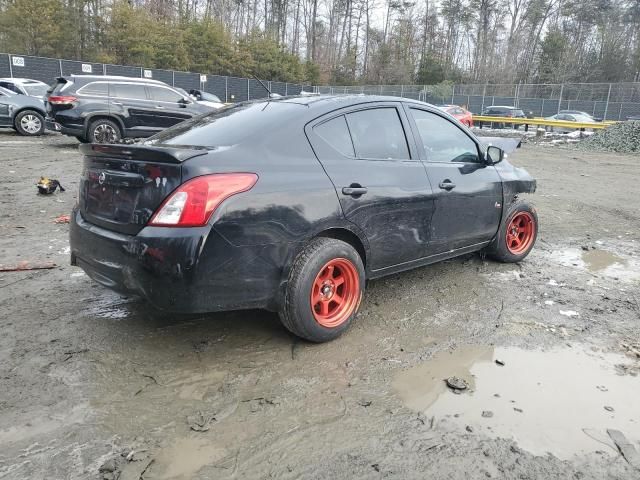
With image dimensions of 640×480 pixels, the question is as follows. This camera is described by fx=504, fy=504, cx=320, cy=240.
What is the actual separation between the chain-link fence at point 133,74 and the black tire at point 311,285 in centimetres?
1973

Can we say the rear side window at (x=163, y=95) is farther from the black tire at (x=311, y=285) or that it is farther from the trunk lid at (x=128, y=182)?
the black tire at (x=311, y=285)

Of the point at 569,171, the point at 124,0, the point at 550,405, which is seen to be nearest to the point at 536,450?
the point at 550,405

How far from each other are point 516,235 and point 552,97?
30540 millimetres

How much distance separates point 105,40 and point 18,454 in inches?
1463

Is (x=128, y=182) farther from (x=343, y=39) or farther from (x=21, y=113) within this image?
(x=343, y=39)

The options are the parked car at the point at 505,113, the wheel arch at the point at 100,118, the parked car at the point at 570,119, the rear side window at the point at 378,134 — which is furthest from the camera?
the parked car at the point at 505,113

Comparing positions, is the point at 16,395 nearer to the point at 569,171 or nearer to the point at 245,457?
the point at 245,457

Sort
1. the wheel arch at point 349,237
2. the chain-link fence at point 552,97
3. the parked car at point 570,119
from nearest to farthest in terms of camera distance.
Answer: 1. the wheel arch at point 349,237
2. the parked car at point 570,119
3. the chain-link fence at point 552,97

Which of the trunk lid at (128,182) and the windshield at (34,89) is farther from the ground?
the windshield at (34,89)

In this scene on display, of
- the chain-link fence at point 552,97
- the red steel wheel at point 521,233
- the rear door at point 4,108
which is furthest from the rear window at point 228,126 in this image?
the chain-link fence at point 552,97

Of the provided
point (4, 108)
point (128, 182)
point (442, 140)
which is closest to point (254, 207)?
point (128, 182)

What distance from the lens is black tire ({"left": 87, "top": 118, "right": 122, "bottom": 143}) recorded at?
11.5m

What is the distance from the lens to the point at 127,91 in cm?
1190

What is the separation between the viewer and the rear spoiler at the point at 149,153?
273 cm
